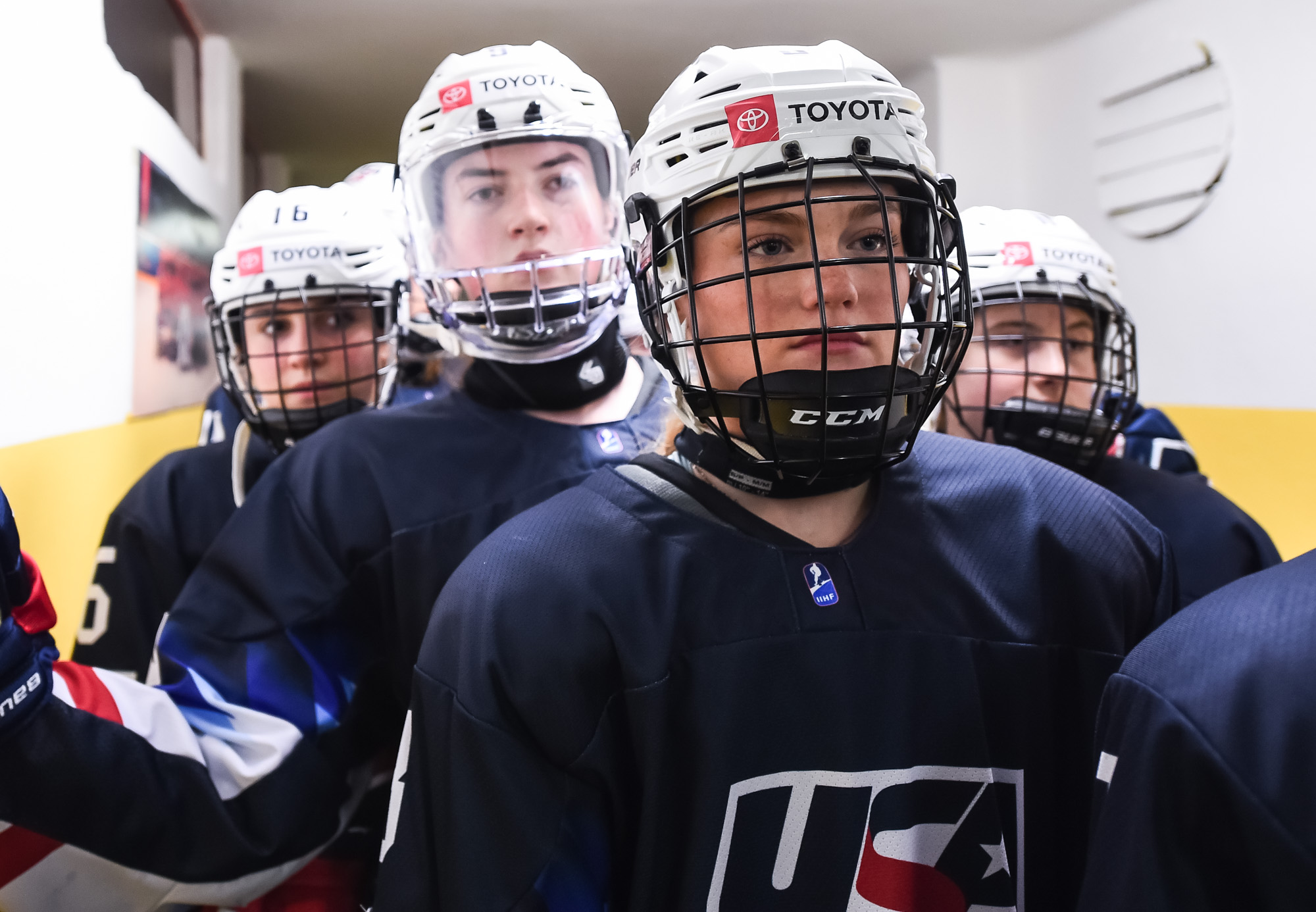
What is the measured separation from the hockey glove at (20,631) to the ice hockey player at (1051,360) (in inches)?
52.8

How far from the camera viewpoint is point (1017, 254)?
163 centimetres

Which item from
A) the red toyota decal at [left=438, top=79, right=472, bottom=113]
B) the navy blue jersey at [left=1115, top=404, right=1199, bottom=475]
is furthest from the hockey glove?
the navy blue jersey at [left=1115, top=404, right=1199, bottom=475]

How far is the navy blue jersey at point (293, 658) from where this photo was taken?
3.33 feet

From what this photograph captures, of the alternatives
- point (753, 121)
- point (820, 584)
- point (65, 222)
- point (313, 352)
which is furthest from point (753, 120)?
point (65, 222)

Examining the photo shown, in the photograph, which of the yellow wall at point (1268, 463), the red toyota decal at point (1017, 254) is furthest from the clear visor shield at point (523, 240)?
the yellow wall at point (1268, 463)

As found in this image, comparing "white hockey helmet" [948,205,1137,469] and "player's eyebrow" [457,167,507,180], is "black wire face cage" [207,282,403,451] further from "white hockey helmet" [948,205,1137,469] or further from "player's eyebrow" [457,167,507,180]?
"white hockey helmet" [948,205,1137,469]

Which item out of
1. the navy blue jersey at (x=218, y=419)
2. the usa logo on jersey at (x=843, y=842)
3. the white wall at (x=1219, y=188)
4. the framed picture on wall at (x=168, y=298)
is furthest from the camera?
the white wall at (x=1219, y=188)

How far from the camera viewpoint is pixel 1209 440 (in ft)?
11.1

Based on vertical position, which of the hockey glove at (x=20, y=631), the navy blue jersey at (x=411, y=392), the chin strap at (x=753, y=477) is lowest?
the hockey glove at (x=20, y=631)

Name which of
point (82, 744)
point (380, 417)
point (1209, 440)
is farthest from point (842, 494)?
point (1209, 440)

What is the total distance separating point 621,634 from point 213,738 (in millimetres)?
614

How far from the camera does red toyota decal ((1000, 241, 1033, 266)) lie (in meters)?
1.62

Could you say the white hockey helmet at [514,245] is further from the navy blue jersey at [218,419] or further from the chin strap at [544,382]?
the navy blue jersey at [218,419]

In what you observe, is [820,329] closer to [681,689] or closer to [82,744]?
[681,689]
